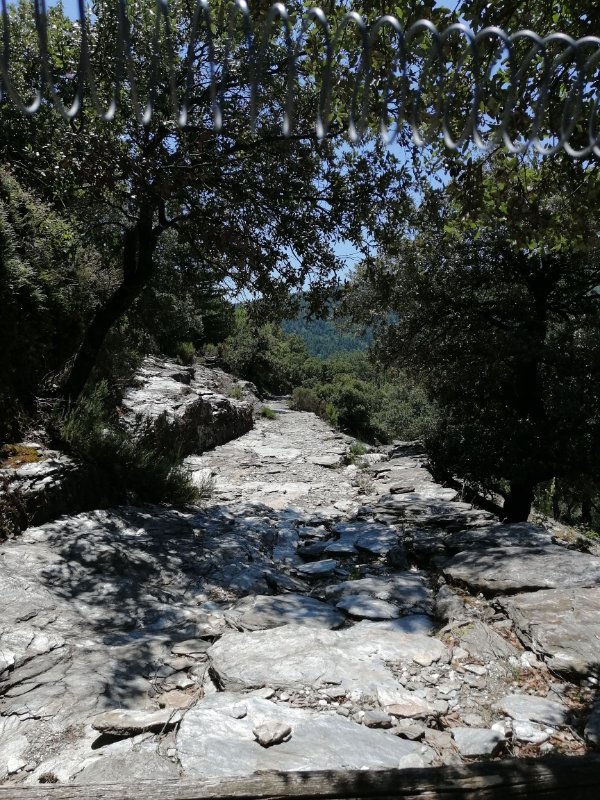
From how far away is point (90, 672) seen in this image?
3104mm

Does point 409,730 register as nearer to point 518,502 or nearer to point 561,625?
point 561,625

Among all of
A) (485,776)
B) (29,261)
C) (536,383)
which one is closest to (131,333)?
(29,261)

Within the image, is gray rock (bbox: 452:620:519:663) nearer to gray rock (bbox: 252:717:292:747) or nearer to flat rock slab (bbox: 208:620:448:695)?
flat rock slab (bbox: 208:620:448:695)

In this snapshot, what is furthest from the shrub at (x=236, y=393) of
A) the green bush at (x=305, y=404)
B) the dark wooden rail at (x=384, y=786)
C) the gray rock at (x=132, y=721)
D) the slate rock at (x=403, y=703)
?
the dark wooden rail at (x=384, y=786)

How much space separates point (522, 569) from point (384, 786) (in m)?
3.09

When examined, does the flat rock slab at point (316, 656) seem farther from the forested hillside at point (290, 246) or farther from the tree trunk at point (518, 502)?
the tree trunk at point (518, 502)

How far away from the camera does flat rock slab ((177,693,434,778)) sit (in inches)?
87.4

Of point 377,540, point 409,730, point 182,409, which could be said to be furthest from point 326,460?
point 409,730

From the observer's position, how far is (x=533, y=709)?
2.74m

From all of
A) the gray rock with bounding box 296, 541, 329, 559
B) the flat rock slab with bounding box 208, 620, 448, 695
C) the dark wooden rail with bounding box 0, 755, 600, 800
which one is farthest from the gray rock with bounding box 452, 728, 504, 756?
the gray rock with bounding box 296, 541, 329, 559

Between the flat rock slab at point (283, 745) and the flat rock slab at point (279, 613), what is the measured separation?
4.03 feet

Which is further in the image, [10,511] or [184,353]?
[184,353]

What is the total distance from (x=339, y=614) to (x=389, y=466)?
7.14m

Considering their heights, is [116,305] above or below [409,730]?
above
